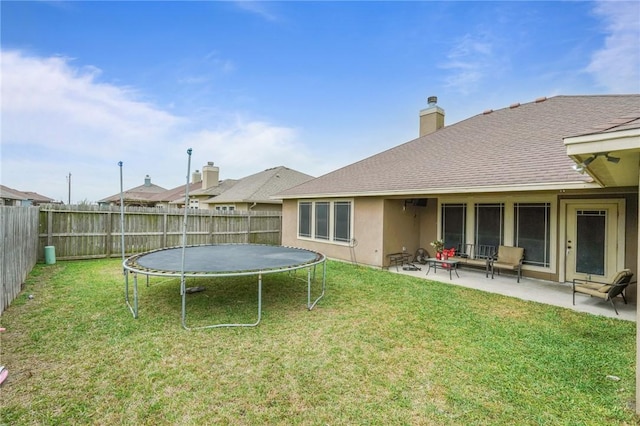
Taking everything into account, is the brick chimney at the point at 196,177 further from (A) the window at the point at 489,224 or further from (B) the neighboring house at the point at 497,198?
(A) the window at the point at 489,224

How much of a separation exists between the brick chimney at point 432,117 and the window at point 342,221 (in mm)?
5704

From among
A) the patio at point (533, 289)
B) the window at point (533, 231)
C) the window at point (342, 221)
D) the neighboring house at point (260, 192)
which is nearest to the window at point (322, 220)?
the window at point (342, 221)

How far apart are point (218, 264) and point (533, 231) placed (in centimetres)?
767

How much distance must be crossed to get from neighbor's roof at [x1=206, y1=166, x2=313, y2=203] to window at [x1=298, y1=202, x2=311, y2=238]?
3.68 m

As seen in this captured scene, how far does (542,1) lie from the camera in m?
8.72

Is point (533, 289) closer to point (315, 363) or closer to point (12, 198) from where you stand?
point (315, 363)

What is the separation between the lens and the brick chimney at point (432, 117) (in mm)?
13086

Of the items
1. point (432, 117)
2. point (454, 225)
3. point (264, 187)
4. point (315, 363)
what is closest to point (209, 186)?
point (264, 187)

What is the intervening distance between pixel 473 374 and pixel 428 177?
6.20 meters

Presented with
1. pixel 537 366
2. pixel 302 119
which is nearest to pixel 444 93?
pixel 302 119

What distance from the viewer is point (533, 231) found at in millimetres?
7848

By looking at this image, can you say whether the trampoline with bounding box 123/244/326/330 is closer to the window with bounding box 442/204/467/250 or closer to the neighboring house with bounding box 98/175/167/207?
the window with bounding box 442/204/467/250

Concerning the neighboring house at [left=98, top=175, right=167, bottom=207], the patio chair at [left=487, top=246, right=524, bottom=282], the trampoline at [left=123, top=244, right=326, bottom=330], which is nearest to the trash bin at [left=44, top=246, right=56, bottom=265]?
the trampoline at [left=123, top=244, right=326, bottom=330]

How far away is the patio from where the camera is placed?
18.2 feet
